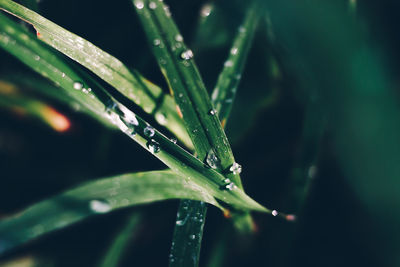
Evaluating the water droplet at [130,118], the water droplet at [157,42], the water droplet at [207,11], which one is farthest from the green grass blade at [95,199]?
the water droplet at [207,11]

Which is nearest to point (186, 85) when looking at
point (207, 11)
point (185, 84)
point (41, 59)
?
point (185, 84)

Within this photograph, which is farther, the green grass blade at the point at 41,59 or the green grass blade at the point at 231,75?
the green grass blade at the point at 231,75

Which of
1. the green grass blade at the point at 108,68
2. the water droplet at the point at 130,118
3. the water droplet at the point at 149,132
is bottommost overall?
the water droplet at the point at 149,132

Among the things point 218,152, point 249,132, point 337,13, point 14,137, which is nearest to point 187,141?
point 218,152

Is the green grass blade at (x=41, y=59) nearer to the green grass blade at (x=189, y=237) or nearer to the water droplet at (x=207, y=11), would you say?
the green grass blade at (x=189, y=237)

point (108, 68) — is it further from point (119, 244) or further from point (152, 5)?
point (119, 244)

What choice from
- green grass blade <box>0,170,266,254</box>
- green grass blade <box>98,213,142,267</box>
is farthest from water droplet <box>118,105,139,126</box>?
green grass blade <box>98,213,142,267</box>

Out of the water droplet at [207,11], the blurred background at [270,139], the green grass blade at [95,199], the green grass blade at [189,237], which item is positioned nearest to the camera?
the green grass blade at [95,199]

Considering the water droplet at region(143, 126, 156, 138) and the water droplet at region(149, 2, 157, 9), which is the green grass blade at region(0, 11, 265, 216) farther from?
the water droplet at region(149, 2, 157, 9)

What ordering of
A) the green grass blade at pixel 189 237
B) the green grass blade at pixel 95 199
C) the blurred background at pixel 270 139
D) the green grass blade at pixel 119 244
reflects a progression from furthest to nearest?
the green grass blade at pixel 119 244 < the blurred background at pixel 270 139 < the green grass blade at pixel 189 237 < the green grass blade at pixel 95 199
